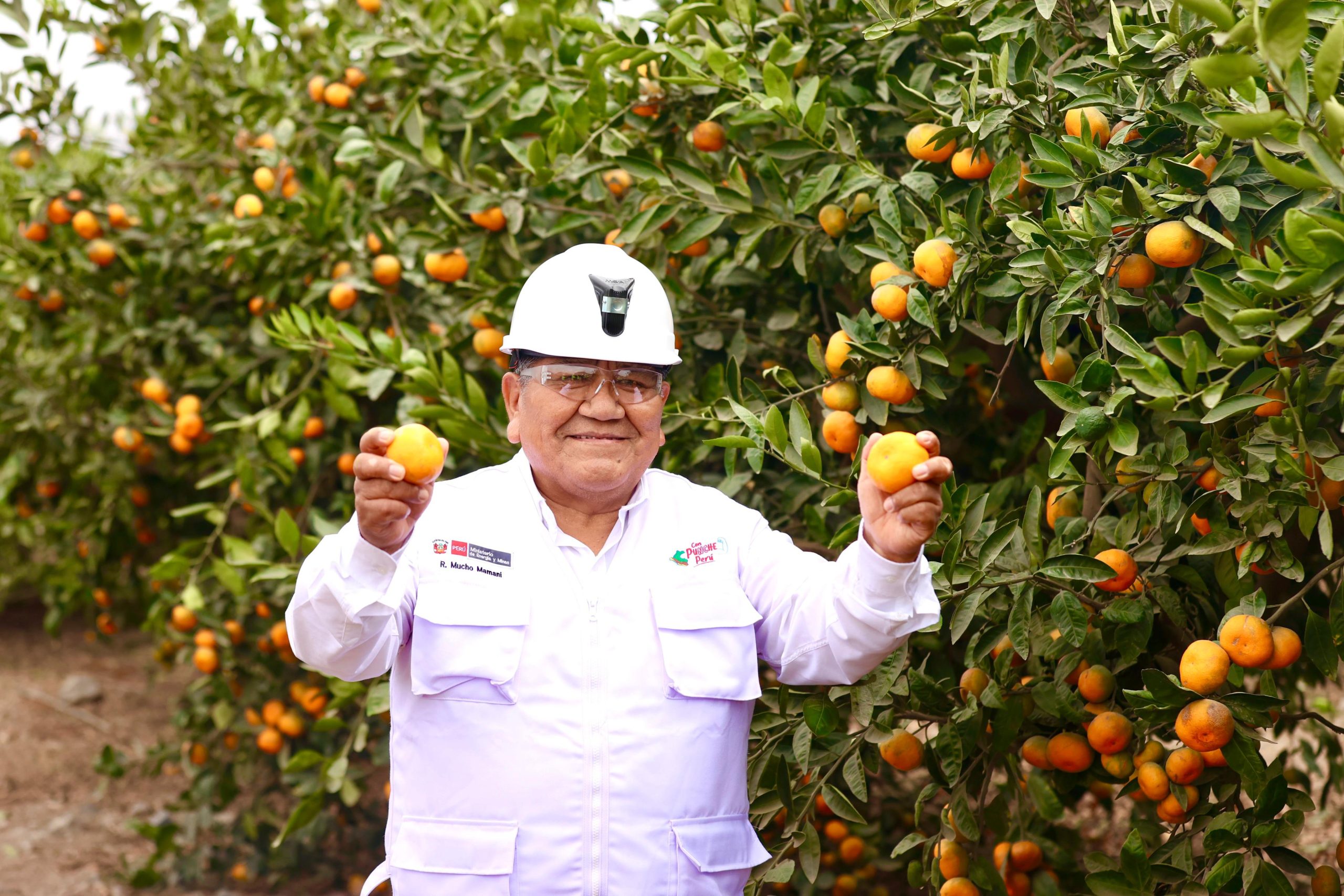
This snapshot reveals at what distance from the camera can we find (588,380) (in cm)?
192

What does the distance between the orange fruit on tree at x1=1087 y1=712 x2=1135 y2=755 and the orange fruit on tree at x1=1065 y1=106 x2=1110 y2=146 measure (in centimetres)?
98

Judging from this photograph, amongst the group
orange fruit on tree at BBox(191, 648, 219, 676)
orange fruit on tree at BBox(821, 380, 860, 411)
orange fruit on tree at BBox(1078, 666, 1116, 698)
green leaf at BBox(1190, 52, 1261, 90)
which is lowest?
orange fruit on tree at BBox(191, 648, 219, 676)

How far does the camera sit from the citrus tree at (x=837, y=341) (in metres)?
1.84

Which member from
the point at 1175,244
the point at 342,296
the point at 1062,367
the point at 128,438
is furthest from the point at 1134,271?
the point at 128,438

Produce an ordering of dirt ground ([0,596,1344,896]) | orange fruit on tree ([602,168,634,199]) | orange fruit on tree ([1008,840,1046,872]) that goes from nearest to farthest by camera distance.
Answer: orange fruit on tree ([1008,840,1046,872])
orange fruit on tree ([602,168,634,199])
dirt ground ([0,596,1344,896])

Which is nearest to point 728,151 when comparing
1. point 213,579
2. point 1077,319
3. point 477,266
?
point 477,266

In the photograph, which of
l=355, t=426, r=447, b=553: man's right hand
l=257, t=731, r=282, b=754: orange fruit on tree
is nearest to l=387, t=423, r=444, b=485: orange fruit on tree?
l=355, t=426, r=447, b=553: man's right hand

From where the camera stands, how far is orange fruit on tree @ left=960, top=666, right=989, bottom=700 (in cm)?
217

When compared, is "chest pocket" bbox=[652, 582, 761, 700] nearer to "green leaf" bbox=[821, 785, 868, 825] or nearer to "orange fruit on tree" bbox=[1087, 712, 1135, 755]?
"green leaf" bbox=[821, 785, 868, 825]

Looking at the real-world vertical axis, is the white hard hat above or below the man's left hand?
above

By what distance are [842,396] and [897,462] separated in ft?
2.12

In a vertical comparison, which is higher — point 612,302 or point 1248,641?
point 612,302

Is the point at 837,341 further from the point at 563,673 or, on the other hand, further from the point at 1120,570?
the point at 563,673

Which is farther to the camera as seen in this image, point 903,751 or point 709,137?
point 709,137
